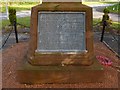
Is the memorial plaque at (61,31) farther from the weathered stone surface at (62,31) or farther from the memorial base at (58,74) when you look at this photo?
the memorial base at (58,74)

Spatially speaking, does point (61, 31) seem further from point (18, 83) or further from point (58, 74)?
point (18, 83)

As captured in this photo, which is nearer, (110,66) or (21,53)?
(110,66)

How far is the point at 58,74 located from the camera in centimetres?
622

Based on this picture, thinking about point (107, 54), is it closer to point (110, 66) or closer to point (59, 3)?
point (110, 66)

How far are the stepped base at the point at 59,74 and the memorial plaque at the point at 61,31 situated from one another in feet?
1.79

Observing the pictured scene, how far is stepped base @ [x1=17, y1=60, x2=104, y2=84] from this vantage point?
6.20 metres

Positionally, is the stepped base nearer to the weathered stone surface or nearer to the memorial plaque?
the weathered stone surface

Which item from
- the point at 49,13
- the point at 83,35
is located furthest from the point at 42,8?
the point at 83,35

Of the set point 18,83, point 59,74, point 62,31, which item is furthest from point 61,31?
point 18,83

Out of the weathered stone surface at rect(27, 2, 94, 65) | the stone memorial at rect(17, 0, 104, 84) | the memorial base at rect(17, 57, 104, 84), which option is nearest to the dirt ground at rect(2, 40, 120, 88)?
the memorial base at rect(17, 57, 104, 84)

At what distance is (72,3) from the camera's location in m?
6.68

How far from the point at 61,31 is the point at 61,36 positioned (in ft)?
0.38

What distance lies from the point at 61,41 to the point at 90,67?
0.90m

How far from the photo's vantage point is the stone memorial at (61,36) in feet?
21.0
